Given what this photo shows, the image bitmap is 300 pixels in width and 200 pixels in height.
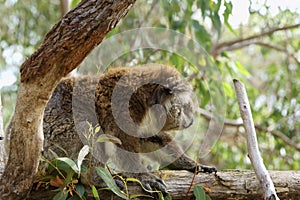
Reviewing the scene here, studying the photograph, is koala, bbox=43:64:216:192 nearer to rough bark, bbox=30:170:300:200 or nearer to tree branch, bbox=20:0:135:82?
rough bark, bbox=30:170:300:200

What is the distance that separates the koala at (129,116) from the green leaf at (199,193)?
0.17m

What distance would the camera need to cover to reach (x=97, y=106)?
2830mm

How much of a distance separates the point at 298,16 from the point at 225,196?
3.65 meters

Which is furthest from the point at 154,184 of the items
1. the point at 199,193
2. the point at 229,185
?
the point at 229,185

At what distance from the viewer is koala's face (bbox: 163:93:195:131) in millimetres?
3025

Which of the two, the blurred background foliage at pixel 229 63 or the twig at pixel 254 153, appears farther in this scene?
the blurred background foliage at pixel 229 63

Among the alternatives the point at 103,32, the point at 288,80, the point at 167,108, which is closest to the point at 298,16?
the point at 288,80

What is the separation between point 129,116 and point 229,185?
2.27ft

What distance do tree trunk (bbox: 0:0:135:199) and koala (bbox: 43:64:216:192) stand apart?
603 millimetres

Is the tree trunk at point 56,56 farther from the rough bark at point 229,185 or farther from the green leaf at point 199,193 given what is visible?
the green leaf at point 199,193

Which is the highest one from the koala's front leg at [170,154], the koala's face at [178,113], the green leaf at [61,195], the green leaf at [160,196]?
the koala's face at [178,113]

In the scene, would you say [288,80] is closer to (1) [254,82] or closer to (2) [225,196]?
(1) [254,82]

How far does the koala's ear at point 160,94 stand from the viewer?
9.91ft

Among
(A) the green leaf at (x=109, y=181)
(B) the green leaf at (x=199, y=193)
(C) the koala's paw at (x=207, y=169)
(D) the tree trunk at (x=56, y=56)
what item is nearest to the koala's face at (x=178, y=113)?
(C) the koala's paw at (x=207, y=169)
